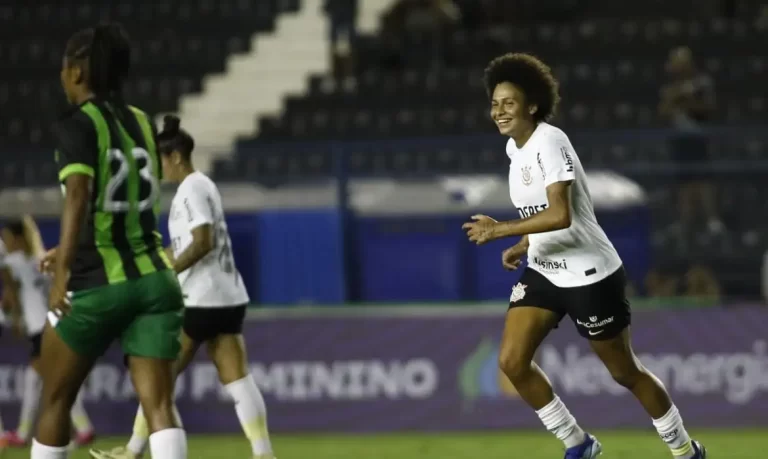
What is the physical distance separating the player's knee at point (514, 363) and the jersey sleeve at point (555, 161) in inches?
35.0

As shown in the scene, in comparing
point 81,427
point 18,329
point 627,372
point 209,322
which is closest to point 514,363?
point 627,372

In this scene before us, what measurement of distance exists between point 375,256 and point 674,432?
5.61 metres

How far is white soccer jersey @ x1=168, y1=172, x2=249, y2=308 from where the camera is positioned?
8.30 metres

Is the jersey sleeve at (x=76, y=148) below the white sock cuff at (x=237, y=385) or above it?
above

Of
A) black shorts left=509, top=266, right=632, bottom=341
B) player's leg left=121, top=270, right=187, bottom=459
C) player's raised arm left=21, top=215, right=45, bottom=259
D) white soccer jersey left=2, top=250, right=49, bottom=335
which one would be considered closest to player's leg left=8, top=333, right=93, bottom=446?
white soccer jersey left=2, top=250, right=49, bottom=335

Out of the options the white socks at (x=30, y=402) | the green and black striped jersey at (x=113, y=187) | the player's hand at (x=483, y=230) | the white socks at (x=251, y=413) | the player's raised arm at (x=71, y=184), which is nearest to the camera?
the player's raised arm at (x=71, y=184)

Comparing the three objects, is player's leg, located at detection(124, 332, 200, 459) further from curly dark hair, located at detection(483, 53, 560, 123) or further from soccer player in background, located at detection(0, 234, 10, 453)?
soccer player in background, located at detection(0, 234, 10, 453)

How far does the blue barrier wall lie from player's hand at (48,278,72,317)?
648cm

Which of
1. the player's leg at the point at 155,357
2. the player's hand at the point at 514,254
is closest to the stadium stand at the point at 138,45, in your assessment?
the player's hand at the point at 514,254

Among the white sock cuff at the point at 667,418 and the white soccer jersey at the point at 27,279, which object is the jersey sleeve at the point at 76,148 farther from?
the white soccer jersey at the point at 27,279

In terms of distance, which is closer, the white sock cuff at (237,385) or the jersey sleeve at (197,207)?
the jersey sleeve at (197,207)

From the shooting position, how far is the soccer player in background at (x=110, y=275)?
592cm

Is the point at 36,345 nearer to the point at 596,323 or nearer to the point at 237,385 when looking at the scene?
the point at 237,385

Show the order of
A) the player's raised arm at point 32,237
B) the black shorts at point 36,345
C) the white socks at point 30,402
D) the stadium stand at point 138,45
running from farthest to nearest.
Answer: the stadium stand at point 138,45, the player's raised arm at point 32,237, the white socks at point 30,402, the black shorts at point 36,345
